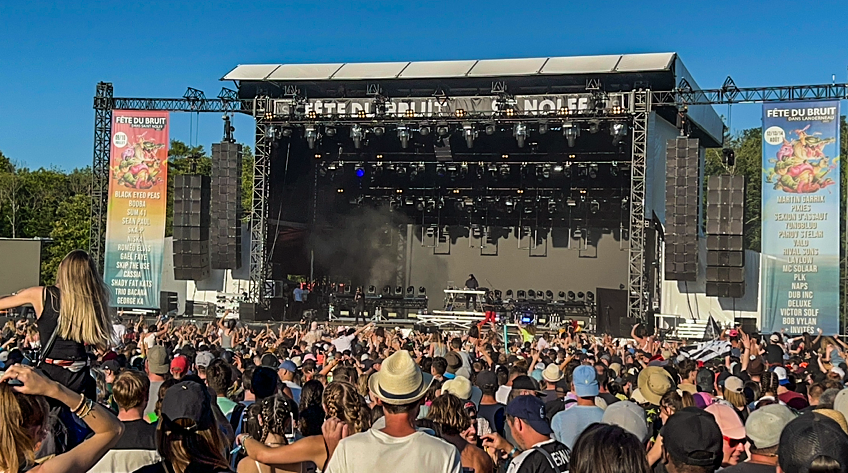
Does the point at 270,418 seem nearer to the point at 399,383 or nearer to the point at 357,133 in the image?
the point at 399,383

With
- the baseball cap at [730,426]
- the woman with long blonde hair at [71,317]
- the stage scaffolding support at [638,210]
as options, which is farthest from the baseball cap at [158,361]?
the stage scaffolding support at [638,210]

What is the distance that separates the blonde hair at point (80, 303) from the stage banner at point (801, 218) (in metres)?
17.0

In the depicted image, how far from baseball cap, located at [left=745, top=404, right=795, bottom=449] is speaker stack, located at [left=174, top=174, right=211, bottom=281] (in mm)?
19514

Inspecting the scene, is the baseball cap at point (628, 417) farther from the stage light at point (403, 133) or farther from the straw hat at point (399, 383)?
the stage light at point (403, 133)

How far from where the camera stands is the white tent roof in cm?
2034

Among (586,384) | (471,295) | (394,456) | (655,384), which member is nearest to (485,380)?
(586,384)

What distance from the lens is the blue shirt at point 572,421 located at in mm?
4340

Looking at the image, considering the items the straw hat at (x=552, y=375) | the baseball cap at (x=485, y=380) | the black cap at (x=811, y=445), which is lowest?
the straw hat at (x=552, y=375)

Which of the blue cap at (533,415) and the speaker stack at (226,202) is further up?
the speaker stack at (226,202)

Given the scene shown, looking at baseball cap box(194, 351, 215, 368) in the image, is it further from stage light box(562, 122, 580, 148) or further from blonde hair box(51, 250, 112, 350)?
stage light box(562, 122, 580, 148)

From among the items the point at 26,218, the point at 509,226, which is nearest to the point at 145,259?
the point at 509,226

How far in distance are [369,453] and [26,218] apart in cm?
5005

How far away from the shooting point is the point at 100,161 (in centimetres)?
2267

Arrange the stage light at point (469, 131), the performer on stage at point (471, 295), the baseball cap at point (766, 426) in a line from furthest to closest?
the performer on stage at point (471, 295), the stage light at point (469, 131), the baseball cap at point (766, 426)
